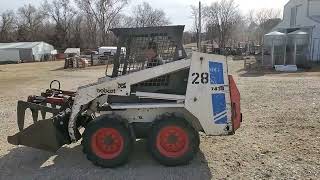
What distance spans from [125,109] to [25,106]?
2012mm

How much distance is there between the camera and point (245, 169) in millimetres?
6676

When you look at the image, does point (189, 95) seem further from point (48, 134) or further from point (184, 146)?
point (48, 134)

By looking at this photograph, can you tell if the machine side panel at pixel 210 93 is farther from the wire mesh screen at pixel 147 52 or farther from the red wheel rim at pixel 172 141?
the wire mesh screen at pixel 147 52

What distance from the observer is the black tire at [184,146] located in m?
6.75

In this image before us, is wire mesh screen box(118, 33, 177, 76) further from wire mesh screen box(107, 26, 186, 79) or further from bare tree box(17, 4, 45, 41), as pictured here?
bare tree box(17, 4, 45, 41)

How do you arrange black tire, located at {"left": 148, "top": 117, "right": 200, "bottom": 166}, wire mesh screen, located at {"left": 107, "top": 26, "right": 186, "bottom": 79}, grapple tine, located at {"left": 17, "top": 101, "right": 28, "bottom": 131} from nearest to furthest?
black tire, located at {"left": 148, "top": 117, "right": 200, "bottom": 166}, wire mesh screen, located at {"left": 107, "top": 26, "right": 186, "bottom": 79}, grapple tine, located at {"left": 17, "top": 101, "right": 28, "bottom": 131}

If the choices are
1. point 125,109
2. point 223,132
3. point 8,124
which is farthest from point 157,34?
point 8,124

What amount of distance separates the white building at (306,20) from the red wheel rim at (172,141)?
89.3 feet

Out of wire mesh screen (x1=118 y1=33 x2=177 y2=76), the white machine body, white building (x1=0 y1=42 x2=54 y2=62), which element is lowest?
white building (x1=0 y1=42 x2=54 y2=62)

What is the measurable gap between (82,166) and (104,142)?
0.60 metres

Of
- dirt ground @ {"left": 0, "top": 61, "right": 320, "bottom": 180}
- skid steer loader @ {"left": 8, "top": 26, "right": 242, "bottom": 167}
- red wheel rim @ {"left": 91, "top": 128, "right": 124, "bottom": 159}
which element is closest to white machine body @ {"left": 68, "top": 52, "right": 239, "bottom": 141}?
skid steer loader @ {"left": 8, "top": 26, "right": 242, "bottom": 167}

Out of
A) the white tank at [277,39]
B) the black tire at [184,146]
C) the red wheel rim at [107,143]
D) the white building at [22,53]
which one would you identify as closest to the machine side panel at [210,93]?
the black tire at [184,146]

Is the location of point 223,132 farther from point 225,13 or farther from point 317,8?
point 225,13

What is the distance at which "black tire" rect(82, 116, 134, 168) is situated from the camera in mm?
6789
